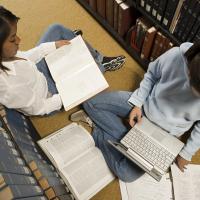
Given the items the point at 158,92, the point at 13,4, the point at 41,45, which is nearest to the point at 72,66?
the point at 41,45

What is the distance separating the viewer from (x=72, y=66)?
1.36m

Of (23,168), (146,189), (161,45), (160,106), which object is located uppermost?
(161,45)

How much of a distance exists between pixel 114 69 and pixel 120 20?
0.30 metres

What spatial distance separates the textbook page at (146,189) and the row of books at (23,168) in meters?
0.28

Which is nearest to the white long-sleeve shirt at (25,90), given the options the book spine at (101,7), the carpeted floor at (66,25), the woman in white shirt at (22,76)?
the woman in white shirt at (22,76)

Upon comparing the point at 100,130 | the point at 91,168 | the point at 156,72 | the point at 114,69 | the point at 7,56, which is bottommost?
the point at 91,168

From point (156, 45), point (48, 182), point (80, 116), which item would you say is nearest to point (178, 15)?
point (156, 45)

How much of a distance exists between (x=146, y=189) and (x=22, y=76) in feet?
2.65

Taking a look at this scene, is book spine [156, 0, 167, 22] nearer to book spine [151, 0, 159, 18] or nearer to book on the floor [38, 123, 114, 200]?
book spine [151, 0, 159, 18]

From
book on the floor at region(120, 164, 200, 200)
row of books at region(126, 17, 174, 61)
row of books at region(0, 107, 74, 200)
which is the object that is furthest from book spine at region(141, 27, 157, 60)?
row of books at region(0, 107, 74, 200)

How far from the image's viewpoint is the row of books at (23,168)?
0.85 meters

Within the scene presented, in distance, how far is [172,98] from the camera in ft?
3.59

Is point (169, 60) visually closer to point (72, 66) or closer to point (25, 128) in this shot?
point (72, 66)

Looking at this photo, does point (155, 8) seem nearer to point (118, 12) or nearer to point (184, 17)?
point (184, 17)
